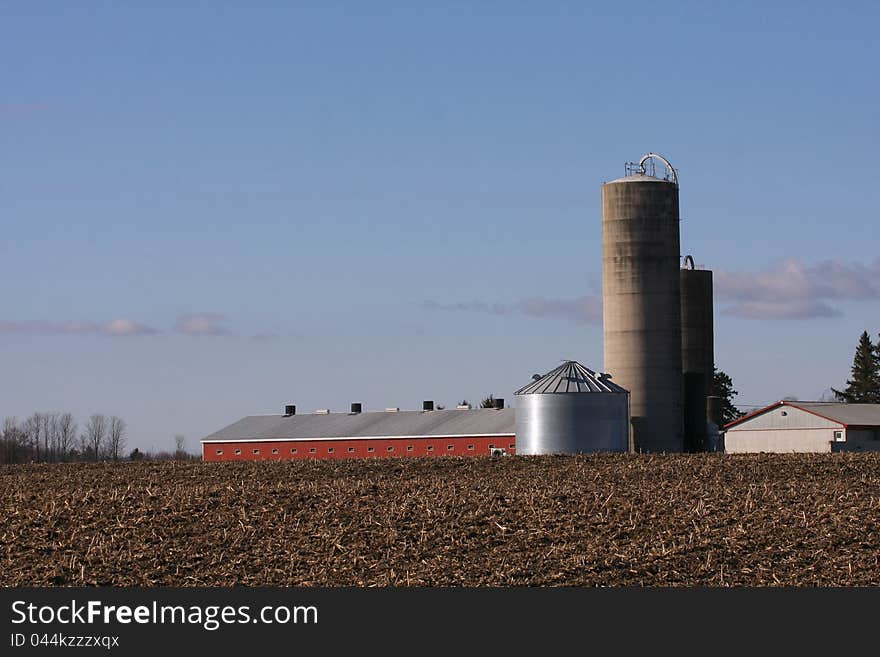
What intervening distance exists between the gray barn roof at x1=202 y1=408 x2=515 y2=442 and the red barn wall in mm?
480

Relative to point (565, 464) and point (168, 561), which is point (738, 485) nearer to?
point (565, 464)

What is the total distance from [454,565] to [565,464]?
2767cm

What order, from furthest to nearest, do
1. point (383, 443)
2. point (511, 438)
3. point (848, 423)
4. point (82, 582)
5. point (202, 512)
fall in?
point (383, 443) → point (511, 438) → point (848, 423) → point (202, 512) → point (82, 582)

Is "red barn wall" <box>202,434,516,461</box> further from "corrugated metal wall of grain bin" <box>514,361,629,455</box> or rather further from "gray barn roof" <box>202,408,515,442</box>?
"corrugated metal wall of grain bin" <box>514,361,629,455</box>

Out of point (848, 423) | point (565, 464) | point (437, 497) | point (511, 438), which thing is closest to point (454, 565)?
point (437, 497)

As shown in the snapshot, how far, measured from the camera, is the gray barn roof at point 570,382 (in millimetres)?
68000

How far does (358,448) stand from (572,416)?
41.3 m

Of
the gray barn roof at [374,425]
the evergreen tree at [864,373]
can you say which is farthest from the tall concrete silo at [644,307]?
the evergreen tree at [864,373]

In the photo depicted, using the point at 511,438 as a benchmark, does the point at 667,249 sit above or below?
above

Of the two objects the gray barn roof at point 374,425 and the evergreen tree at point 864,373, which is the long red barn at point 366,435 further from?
the evergreen tree at point 864,373

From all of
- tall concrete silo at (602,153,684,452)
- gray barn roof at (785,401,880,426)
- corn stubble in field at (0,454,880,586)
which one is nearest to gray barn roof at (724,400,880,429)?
gray barn roof at (785,401,880,426)

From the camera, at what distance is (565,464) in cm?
5759

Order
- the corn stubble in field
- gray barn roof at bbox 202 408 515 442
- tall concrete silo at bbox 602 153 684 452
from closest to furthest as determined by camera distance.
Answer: the corn stubble in field, tall concrete silo at bbox 602 153 684 452, gray barn roof at bbox 202 408 515 442

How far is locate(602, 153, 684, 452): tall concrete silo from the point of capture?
241 feet
